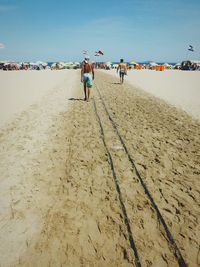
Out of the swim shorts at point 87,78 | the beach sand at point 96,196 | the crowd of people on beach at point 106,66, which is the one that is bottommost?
the crowd of people on beach at point 106,66

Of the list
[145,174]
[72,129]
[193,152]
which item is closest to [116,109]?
[72,129]

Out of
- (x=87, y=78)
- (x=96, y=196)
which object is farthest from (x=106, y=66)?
(x=96, y=196)

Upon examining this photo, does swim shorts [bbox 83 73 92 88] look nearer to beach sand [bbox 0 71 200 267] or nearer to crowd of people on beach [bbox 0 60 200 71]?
beach sand [bbox 0 71 200 267]

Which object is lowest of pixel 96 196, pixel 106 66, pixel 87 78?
pixel 106 66

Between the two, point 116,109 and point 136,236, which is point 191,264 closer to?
point 136,236

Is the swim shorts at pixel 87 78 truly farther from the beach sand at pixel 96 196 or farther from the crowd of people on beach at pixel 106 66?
the crowd of people on beach at pixel 106 66

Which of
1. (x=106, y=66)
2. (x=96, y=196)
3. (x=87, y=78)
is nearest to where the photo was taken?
(x=96, y=196)

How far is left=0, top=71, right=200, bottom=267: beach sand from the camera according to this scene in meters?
3.29

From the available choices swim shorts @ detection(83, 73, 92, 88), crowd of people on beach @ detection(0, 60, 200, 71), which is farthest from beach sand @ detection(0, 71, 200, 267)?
crowd of people on beach @ detection(0, 60, 200, 71)

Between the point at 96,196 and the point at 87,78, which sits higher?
the point at 87,78

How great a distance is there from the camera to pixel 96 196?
14.6ft

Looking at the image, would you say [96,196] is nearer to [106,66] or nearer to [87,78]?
[87,78]

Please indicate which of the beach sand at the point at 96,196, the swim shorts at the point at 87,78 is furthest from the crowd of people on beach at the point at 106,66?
the beach sand at the point at 96,196

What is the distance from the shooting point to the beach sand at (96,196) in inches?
129
